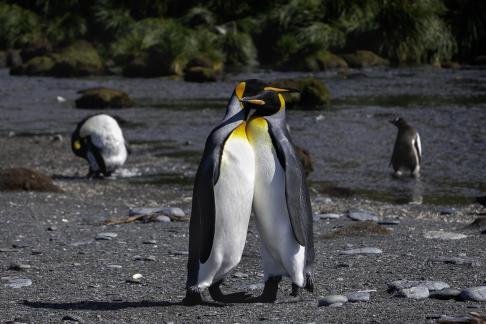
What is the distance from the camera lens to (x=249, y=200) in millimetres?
4316

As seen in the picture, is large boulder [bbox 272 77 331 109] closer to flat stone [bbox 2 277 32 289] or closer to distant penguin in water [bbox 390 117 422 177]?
distant penguin in water [bbox 390 117 422 177]

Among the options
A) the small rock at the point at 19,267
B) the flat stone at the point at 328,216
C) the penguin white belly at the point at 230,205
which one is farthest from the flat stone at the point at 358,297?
the flat stone at the point at 328,216

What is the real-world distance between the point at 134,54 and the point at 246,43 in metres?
3.14

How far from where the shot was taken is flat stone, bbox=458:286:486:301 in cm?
401

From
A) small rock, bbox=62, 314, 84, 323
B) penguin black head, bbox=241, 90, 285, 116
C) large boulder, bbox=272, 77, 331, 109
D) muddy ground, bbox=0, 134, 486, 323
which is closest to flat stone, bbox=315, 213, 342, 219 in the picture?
muddy ground, bbox=0, 134, 486, 323

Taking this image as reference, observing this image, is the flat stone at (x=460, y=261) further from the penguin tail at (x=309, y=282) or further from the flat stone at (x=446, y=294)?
the penguin tail at (x=309, y=282)

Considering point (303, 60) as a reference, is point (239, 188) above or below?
above

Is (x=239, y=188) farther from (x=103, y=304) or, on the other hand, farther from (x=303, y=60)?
(x=303, y=60)

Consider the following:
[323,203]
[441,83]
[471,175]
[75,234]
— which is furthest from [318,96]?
[75,234]

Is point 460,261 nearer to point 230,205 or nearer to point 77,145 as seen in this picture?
point 230,205

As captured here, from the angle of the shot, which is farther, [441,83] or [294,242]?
[441,83]

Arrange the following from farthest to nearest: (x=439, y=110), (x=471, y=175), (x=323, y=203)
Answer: (x=439, y=110) → (x=471, y=175) → (x=323, y=203)

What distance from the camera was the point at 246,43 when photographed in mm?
27125

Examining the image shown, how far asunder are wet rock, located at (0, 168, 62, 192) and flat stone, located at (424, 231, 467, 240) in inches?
142
